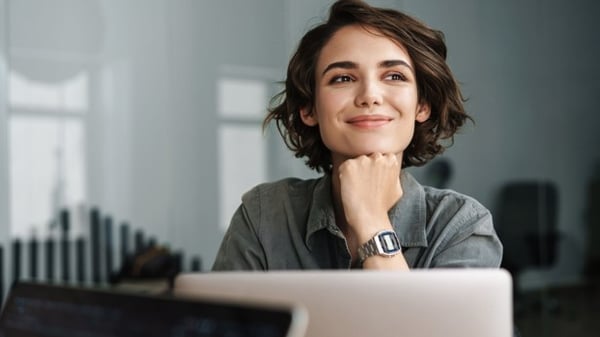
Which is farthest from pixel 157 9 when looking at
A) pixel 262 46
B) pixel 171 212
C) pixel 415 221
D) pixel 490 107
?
pixel 415 221

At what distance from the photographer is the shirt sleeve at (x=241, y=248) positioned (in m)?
1.74

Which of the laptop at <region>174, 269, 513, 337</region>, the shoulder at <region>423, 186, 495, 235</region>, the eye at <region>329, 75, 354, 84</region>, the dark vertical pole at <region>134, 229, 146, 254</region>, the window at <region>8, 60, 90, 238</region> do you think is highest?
the eye at <region>329, 75, 354, 84</region>

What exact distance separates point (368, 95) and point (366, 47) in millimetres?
113

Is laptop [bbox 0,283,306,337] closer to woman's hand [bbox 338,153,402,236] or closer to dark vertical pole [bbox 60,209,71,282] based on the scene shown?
woman's hand [bbox 338,153,402,236]

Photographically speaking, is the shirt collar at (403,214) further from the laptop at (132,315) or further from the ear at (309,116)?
the laptop at (132,315)

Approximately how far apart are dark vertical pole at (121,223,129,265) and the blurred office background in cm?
4

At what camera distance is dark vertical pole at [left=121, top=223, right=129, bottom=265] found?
3.82 meters

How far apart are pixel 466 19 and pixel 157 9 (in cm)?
139

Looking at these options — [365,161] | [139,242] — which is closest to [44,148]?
[139,242]

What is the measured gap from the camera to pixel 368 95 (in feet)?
5.72

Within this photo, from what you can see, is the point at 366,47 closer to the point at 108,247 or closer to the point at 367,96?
the point at 367,96

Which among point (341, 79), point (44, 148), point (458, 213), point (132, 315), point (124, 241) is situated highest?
point (341, 79)

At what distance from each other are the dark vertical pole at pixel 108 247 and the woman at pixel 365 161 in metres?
2.09

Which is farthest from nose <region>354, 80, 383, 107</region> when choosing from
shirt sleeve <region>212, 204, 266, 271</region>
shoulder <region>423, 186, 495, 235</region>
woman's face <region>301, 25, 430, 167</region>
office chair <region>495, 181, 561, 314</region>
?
office chair <region>495, 181, 561, 314</region>
